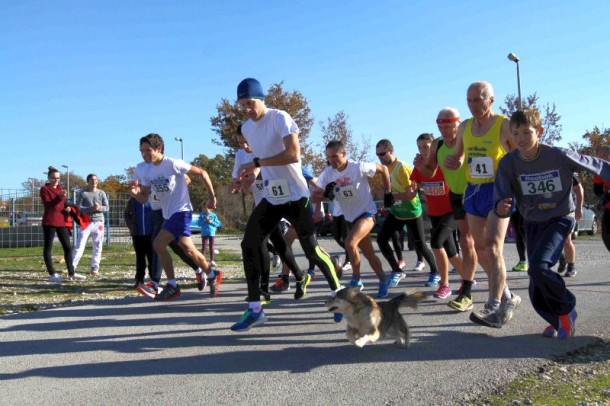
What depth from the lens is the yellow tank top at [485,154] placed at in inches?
203

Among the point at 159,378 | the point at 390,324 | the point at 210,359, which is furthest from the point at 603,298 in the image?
the point at 159,378

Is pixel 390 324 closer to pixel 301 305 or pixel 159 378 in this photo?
pixel 159 378

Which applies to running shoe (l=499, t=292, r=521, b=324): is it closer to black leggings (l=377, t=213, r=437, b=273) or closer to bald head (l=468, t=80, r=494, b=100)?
bald head (l=468, t=80, r=494, b=100)

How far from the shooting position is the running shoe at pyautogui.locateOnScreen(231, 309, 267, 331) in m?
4.96

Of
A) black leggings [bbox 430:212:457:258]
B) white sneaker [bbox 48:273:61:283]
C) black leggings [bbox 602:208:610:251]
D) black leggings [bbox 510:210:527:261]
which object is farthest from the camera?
black leggings [bbox 510:210:527:261]

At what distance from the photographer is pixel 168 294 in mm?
7055

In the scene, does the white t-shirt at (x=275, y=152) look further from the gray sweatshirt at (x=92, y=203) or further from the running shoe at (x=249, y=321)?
the gray sweatshirt at (x=92, y=203)

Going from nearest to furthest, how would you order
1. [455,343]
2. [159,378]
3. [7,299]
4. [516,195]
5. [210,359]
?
[159,378] < [210,359] < [455,343] < [516,195] < [7,299]

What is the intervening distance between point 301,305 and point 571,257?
461cm

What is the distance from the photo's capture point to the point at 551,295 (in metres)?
4.36

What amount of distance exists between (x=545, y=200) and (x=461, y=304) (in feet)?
4.92

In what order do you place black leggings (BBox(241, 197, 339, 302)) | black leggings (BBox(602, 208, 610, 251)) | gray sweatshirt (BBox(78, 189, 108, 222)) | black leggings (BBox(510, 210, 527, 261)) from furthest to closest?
gray sweatshirt (BBox(78, 189, 108, 222)) < black leggings (BBox(510, 210, 527, 261)) < black leggings (BBox(602, 208, 610, 251)) < black leggings (BBox(241, 197, 339, 302))

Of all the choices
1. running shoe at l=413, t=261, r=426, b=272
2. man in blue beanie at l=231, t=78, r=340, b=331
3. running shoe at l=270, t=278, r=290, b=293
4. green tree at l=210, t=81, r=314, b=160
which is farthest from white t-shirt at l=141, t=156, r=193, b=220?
green tree at l=210, t=81, r=314, b=160

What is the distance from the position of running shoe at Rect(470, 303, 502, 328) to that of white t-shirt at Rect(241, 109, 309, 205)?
6.19ft
